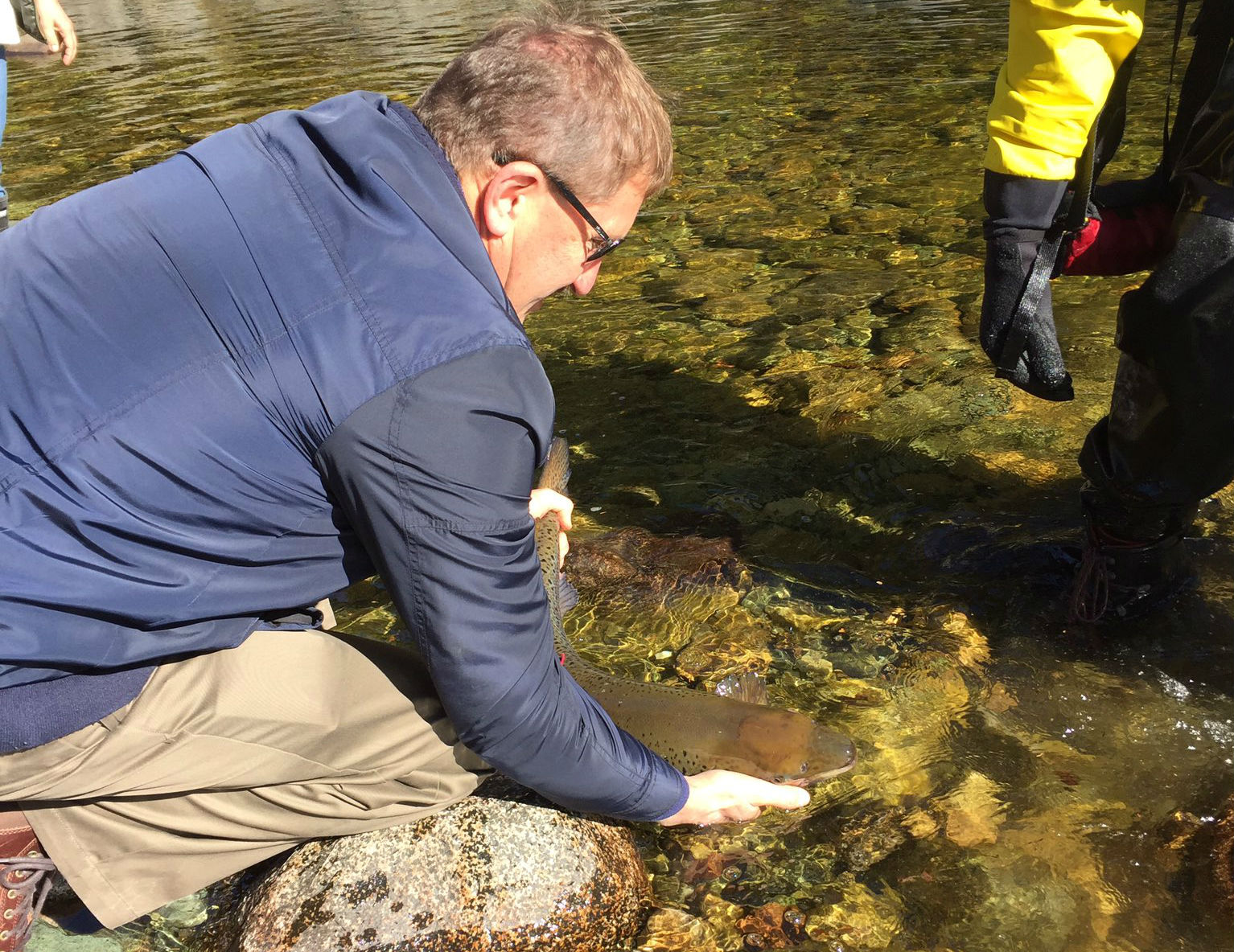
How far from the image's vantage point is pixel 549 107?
208cm

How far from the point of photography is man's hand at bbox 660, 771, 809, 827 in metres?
2.67

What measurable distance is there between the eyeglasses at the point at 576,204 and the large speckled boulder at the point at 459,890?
1439 mm

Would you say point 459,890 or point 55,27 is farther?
point 55,27

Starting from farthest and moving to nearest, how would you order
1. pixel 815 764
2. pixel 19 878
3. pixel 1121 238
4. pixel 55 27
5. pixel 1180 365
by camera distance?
1. pixel 55 27
2. pixel 1121 238
3. pixel 815 764
4. pixel 1180 365
5. pixel 19 878

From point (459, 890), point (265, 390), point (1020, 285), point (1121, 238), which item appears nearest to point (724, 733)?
point (459, 890)

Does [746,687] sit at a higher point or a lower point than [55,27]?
lower

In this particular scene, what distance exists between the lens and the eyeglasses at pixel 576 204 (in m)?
2.12

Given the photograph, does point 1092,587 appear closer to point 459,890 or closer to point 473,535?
point 459,890

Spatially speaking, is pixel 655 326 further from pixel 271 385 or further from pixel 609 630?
pixel 271 385

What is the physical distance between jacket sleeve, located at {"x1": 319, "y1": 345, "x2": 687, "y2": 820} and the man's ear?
33cm

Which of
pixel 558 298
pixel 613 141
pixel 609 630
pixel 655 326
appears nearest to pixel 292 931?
pixel 609 630

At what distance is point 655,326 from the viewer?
6184mm

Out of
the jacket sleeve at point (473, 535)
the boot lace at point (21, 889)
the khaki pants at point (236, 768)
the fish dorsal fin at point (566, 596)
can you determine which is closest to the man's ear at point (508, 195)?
the jacket sleeve at point (473, 535)

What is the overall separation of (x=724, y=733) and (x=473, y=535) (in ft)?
4.71
